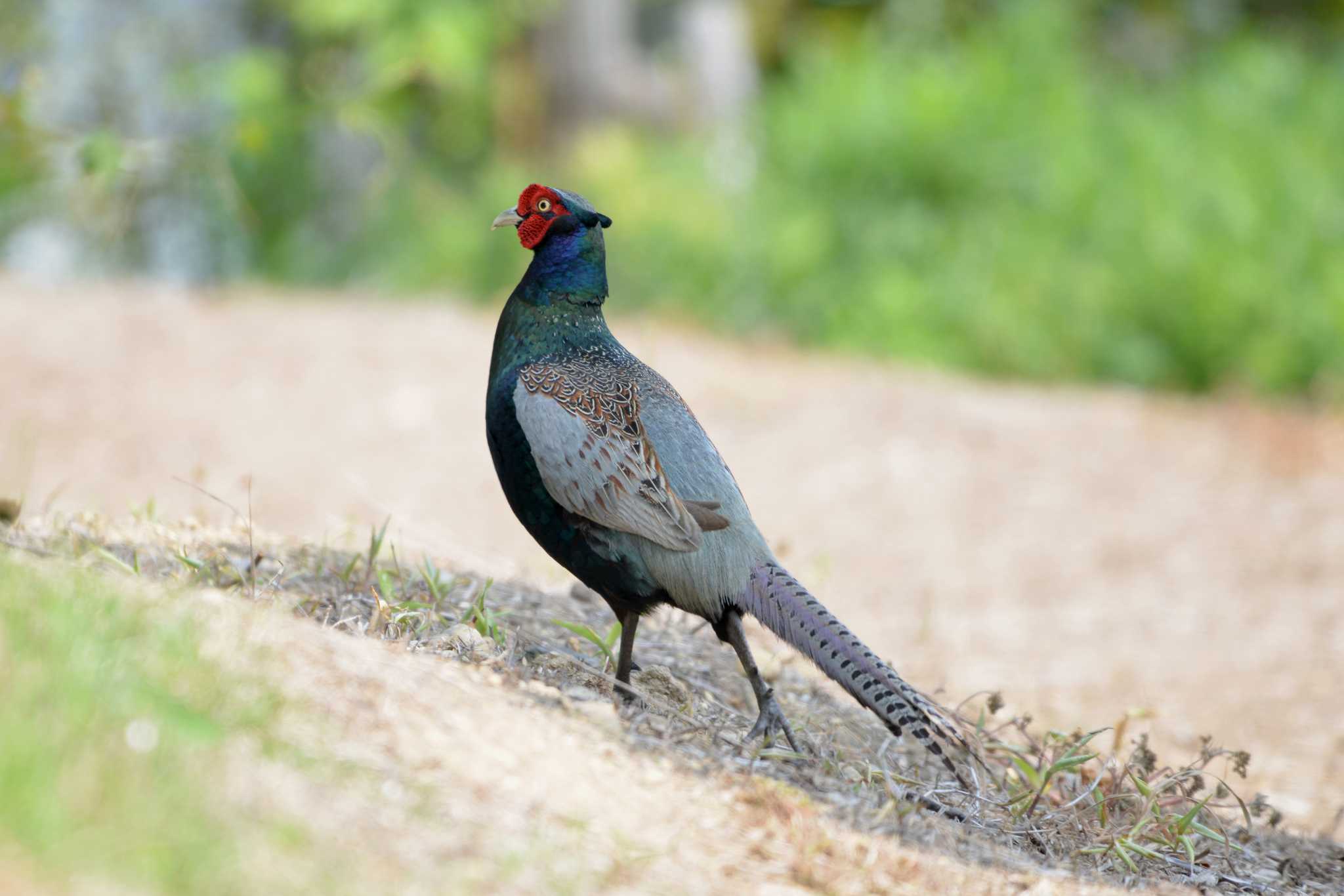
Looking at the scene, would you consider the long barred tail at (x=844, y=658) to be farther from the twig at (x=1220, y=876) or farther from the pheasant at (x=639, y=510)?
the twig at (x=1220, y=876)

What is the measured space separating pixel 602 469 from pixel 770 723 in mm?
721

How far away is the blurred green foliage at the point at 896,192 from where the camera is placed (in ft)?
36.6

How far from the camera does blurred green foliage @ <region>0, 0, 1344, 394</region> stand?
36.6 feet

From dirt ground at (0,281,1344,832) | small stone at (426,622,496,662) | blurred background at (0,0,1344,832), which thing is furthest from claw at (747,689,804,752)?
dirt ground at (0,281,1344,832)

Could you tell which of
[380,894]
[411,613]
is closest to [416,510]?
[411,613]

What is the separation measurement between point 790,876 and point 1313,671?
4.54 m

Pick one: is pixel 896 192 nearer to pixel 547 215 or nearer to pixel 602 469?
pixel 547 215

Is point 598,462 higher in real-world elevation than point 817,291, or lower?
lower

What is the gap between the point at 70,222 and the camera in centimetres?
1168

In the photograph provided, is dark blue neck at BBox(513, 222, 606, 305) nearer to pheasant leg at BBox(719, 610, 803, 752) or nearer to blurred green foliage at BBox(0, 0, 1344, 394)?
pheasant leg at BBox(719, 610, 803, 752)

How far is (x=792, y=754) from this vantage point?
3338mm

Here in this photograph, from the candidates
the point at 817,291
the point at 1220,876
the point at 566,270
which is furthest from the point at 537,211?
the point at 817,291

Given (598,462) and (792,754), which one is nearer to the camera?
(792,754)

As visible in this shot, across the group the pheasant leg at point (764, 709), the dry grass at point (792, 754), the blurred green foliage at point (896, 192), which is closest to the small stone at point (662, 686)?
the dry grass at point (792, 754)
